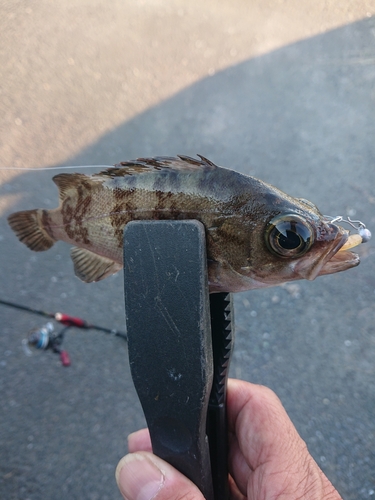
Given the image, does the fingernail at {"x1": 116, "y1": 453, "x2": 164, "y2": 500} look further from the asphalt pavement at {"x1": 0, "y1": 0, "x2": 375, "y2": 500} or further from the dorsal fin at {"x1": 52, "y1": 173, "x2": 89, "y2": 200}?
the asphalt pavement at {"x1": 0, "y1": 0, "x2": 375, "y2": 500}


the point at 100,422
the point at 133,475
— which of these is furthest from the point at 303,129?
the point at 133,475

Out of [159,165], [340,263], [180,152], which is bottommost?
[340,263]

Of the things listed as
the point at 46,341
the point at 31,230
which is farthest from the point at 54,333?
the point at 31,230

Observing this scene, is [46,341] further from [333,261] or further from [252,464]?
[333,261]

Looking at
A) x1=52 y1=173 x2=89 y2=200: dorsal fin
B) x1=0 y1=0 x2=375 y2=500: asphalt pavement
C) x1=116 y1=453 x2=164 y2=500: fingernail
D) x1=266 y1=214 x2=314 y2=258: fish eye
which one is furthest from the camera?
x1=0 y1=0 x2=375 y2=500: asphalt pavement

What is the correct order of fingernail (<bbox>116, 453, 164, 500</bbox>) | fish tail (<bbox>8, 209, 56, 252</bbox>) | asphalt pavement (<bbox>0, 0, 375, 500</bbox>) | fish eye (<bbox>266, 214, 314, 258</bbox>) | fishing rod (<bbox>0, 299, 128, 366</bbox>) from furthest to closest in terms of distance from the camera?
fishing rod (<bbox>0, 299, 128, 366</bbox>) < asphalt pavement (<bbox>0, 0, 375, 500</bbox>) < fish tail (<bbox>8, 209, 56, 252</bbox>) < fingernail (<bbox>116, 453, 164, 500</bbox>) < fish eye (<bbox>266, 214, 314, 258</bbox>)

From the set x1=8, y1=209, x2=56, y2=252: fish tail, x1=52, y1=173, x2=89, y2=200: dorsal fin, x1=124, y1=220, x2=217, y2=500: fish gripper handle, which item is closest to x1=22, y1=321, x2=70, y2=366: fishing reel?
x1=8, y1=209, x2=56, y2=252: fish tail
